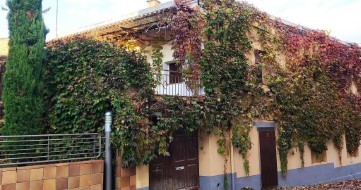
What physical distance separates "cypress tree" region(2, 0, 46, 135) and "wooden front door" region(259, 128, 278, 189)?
7443 mm

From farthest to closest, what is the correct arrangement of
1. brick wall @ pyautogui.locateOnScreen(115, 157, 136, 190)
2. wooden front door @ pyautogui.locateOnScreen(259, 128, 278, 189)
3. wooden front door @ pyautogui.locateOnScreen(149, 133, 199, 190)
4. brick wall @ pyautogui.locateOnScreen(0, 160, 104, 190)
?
1. wooden front door @ pyautogui.locateOnScreen(259, 128, 278, 189)
2. wooden front door @ pyautogui.locateOnScreen(149, 133, 199, 190)
3. brick wall @ pyautogui.locateOnScreen(115, 157, 136, 190)
4. brick wall @ pyautogui.locateOnScreen(0, 160, 104, 190)

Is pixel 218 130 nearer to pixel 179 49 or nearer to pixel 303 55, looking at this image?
pixel 179 49

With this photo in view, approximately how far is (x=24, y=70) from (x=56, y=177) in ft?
8.83

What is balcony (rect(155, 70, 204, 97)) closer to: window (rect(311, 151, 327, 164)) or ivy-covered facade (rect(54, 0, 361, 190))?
ivy-covered facade (rect(54, 0, 361, 190))

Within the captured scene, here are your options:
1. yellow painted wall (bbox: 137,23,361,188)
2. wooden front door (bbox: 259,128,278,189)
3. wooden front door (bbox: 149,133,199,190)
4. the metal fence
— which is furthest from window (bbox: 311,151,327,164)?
the metal fence

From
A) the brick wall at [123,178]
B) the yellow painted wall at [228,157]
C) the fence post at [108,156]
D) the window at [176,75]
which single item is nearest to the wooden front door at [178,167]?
the yellow painted wall at [228,157]

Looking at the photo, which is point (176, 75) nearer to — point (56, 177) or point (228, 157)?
point (228, 157)

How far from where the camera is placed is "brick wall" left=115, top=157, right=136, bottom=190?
766 centimetres

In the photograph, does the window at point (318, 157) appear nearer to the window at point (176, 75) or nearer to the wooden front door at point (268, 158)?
the wooden front door at point (268, 158)

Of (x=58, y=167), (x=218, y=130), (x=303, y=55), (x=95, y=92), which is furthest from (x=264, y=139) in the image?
(x=58, y=167)

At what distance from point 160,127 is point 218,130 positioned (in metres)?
2.41

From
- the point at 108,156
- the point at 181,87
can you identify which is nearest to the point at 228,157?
the point at 181,87

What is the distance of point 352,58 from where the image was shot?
16.3 meters

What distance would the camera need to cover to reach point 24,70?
760 centimetres
